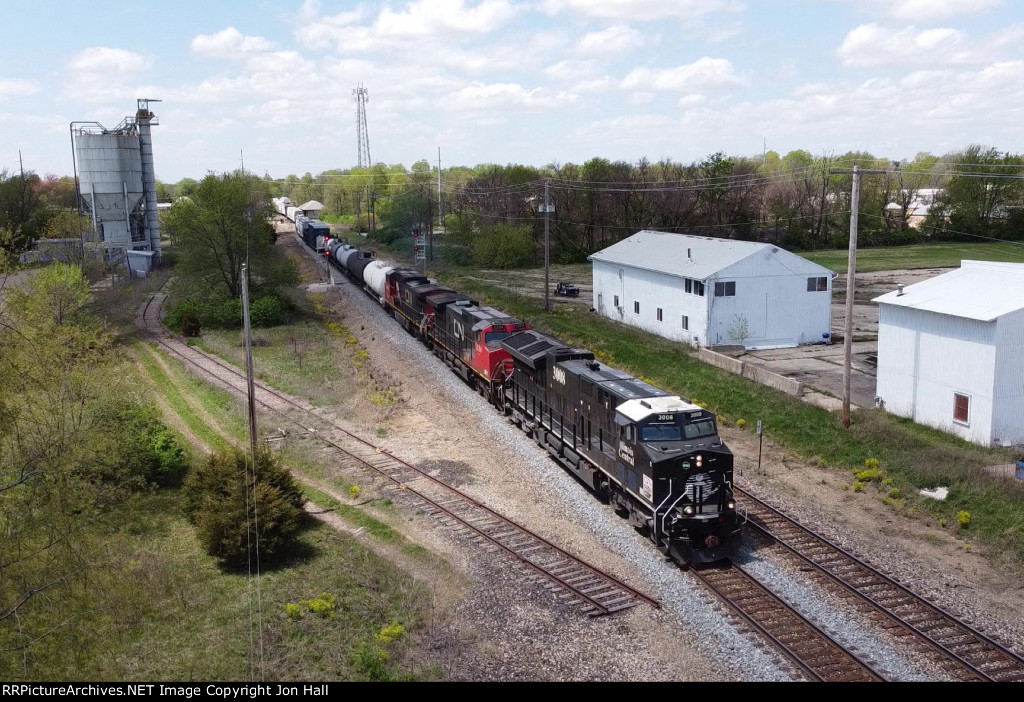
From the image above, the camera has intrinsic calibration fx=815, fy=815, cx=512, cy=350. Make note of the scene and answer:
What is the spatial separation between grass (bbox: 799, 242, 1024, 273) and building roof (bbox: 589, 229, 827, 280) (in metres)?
36.8

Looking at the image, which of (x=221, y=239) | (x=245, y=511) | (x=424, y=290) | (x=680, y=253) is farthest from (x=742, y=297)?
(x=221, y=239)

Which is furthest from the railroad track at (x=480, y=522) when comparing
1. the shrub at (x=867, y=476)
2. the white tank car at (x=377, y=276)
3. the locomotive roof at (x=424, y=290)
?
the white tank car at (x=377, y=276)

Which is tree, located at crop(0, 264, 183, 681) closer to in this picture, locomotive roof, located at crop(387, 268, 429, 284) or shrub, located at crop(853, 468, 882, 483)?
shrub, located at crop(853, 468, 882, 483)

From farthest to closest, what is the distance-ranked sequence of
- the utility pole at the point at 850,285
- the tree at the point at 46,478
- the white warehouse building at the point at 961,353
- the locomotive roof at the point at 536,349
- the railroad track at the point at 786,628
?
the utility pole at the point at 850,285 → the locomotive roof at the point at 536,349 → the white warehouse building at the point at 961,353 → the railroad track at the point at 786,628 → the tree at the point at 46,478

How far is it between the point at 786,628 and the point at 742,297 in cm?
2933

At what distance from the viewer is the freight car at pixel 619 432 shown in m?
19.8

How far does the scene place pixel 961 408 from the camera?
91.9 feet

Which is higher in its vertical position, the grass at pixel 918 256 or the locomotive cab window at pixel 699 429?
the grass at pixel 918 256

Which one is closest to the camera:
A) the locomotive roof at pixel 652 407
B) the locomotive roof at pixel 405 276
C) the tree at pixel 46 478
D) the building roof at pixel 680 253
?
the tree at pixel 46 478

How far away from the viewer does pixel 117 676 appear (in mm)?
15180

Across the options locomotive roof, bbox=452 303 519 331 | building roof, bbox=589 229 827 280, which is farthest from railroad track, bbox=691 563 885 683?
building roof, bbox=589 229 827 280

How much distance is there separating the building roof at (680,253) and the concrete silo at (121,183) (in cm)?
5232

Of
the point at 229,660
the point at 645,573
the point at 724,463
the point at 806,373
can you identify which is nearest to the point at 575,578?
the point at 645,573

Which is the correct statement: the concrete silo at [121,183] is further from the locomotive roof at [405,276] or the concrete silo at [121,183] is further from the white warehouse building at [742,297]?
the white warehouse building at [742,297]
